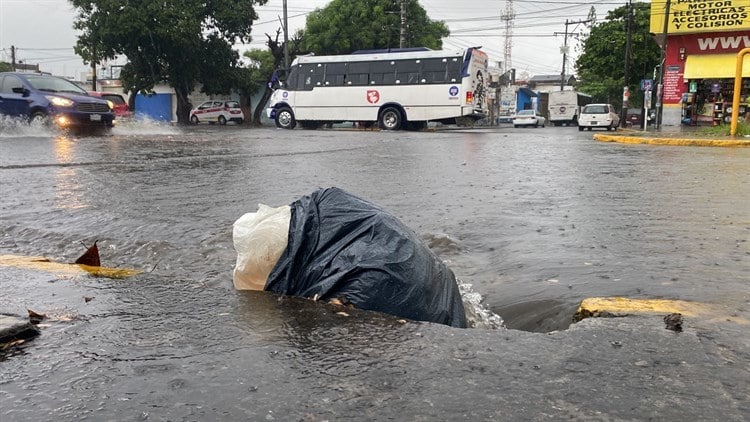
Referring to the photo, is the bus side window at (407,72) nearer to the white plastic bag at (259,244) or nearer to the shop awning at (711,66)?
the shop awning at (711,66)

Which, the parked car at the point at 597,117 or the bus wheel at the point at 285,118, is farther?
the parked car at the point at 597,117

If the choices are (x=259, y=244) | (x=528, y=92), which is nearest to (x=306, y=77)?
(x=259, y=244)

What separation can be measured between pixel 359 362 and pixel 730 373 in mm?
1189

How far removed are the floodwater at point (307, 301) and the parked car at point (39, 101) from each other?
20.0 ft

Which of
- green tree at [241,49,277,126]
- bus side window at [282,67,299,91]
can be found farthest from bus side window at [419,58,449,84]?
green tree at [241,49,277,126]

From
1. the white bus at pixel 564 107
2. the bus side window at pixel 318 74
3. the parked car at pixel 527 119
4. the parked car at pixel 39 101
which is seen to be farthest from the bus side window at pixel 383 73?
the white bus at pixel 564 107

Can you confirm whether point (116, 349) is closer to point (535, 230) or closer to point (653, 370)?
point (653, 370)

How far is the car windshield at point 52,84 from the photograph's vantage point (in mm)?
13914

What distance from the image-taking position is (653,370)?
194cm

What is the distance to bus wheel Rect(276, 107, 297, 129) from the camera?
83.4ft

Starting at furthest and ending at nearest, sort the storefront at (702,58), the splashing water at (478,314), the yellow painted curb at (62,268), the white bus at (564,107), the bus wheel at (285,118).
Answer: the white bus at (564,107) < the bus wheel at (285,118) < the storefront at (702,58) < the yellow painted curb at (62,268) < the splashing water at (478,314)

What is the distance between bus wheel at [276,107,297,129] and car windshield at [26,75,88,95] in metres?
11.2

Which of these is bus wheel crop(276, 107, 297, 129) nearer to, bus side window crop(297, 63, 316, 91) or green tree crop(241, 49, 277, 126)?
bus side window crop(297, 63, 316, 91)

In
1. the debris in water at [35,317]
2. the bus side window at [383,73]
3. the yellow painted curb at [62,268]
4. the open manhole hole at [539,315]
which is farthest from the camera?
the bus side window at [383,73]
